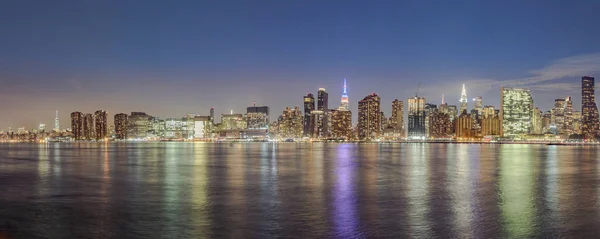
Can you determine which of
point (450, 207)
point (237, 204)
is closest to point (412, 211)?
point (450, 207)

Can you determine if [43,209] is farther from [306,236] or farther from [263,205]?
[306,236]

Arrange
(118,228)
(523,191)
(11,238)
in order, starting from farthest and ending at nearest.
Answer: (523,191) < (118,228) < (11,238)

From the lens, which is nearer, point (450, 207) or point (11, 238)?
point (11, 238)

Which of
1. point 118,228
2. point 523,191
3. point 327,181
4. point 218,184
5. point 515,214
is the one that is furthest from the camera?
point 327,181

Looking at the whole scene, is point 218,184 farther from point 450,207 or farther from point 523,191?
point 523,191

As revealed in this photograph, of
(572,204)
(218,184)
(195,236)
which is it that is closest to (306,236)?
(195,236)

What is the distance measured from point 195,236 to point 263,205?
8.72 m

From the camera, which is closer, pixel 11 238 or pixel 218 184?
pixel 11 238

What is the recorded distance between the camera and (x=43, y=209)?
29828mm

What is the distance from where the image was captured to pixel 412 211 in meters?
28.6

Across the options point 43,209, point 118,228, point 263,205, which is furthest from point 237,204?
point 43,209

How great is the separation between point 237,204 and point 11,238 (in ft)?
39.5

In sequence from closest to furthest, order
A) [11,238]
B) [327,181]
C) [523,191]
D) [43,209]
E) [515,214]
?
[11,238] → [515,214] → [43,209] → [523,191] → [327,181]

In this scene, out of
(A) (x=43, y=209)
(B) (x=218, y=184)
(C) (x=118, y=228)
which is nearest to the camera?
(C) (x=118, y=228)
